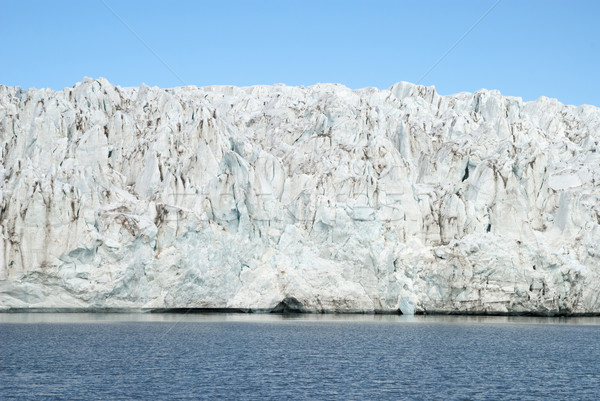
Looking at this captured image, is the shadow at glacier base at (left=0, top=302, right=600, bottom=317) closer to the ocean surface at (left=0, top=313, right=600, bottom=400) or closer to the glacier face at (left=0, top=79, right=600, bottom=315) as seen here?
the glacier face at (left=0, top=79, right=600, bottom=315)

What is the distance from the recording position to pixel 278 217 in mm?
78688

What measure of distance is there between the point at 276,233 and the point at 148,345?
105 ft

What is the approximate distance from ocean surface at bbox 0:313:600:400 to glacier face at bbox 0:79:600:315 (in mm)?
6314

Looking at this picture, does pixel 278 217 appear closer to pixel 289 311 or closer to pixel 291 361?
pixel 289 311

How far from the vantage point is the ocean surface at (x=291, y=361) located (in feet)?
106

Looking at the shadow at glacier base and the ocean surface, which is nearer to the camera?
the ocean surface

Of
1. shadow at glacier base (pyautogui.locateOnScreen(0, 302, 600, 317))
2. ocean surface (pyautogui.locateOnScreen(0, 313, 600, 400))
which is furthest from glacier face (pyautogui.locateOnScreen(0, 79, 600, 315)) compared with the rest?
ocean surface (pyautogui.locateOnScreen(0, 313, 600, 400))

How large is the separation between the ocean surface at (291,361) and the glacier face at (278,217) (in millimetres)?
6314

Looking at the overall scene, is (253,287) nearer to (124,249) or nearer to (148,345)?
(124,249)

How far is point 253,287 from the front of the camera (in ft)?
249

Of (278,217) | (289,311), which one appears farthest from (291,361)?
(289,311)

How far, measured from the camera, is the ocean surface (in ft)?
106

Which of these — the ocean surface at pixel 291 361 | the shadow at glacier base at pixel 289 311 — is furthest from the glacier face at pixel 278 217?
the ocean surface at pixel 291 361

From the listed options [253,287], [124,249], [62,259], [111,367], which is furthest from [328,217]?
[111,367]
